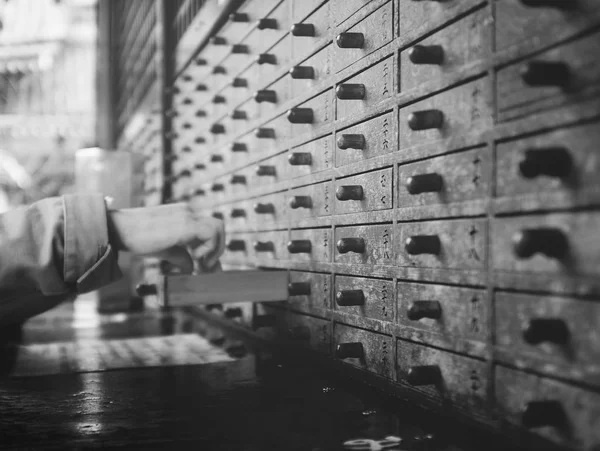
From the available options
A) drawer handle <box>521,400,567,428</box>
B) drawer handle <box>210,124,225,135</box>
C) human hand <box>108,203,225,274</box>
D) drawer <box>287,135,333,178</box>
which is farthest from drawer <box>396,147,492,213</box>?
drawer handle <box>210,124,225,135</box>

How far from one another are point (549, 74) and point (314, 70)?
0.95 metres

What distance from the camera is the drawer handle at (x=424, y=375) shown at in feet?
3.64

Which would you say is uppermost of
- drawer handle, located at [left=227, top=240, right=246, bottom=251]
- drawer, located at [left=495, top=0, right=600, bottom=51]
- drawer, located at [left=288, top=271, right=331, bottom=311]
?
drawer, located at [left=495, top=0, right=600, bottom=51]

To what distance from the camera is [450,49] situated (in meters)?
1.14

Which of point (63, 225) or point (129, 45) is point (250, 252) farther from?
point (129, 45)

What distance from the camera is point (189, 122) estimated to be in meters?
3.38

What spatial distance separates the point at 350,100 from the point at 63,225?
2.36 ft

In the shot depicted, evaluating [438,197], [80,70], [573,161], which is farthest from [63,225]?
[80,70]

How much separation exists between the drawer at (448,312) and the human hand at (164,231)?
73 centimetres

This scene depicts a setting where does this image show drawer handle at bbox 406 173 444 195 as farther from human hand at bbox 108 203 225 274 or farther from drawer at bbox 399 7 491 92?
human hand at bbox 108 203 225 274

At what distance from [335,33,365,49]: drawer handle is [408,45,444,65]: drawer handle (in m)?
0.31

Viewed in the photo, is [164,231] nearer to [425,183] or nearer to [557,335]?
[425,183]

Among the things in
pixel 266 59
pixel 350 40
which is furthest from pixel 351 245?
pixel 266 59

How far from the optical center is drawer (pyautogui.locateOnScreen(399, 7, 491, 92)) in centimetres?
106
